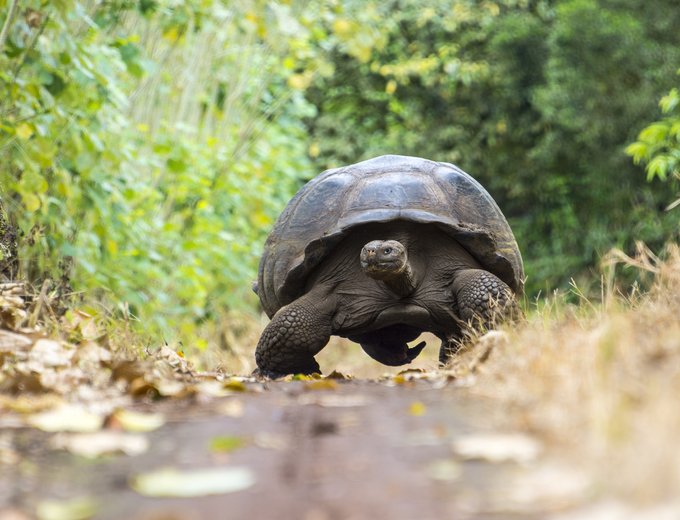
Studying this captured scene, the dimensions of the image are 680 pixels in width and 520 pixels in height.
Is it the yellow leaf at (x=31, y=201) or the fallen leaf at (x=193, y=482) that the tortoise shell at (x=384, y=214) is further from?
the fallen leaf at (x=193, y=482)

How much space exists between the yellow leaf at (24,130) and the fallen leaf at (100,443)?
339 cm

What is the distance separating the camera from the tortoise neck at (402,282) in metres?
4.88

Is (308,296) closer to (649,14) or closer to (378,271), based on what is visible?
(378,271)

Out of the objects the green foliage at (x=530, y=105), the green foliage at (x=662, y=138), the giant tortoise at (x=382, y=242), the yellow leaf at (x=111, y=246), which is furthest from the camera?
the green foliage at (x=530, y=105)

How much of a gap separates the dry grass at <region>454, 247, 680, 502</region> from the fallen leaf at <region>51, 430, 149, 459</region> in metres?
0.84

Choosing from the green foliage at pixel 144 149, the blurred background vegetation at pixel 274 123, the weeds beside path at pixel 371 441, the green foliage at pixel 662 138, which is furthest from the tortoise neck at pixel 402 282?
the green foliage at pixel 662 138

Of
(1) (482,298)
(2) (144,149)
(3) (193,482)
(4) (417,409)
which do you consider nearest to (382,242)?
(1) (482,298)

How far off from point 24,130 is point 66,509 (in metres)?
3.99

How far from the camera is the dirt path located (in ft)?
6.18

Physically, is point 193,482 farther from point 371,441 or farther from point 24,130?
point 24,130

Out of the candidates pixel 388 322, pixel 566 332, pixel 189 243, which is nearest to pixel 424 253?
pixel 388 322

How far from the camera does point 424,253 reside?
5180 millimetres

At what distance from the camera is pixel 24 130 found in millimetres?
5539

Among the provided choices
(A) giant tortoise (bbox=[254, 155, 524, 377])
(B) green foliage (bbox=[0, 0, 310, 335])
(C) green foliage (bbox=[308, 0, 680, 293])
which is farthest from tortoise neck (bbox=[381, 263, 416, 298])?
(C) green foliage (bbox=[308, 0, 680, 293])
